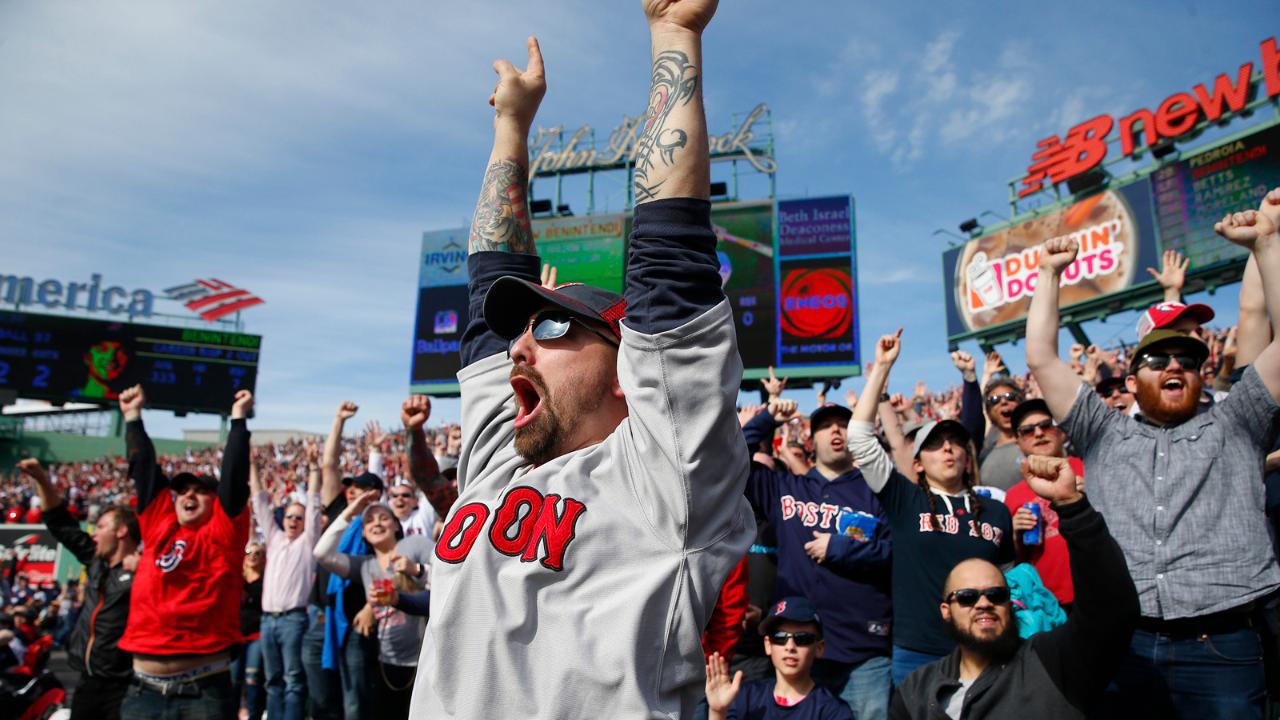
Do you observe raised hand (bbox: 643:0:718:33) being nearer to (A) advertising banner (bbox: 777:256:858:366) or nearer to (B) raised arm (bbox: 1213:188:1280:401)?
(B) raised arm (bbox: 1213:188:1280:401)

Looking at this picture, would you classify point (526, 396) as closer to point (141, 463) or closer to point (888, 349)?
point (888, 349)

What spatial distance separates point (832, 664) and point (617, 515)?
3492mm

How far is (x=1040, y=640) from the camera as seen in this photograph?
315 centimetres

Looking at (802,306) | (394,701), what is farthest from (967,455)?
(802,306)

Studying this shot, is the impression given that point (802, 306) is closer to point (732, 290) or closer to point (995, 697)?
point (732, 290)

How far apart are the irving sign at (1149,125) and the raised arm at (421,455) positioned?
70.6 ft

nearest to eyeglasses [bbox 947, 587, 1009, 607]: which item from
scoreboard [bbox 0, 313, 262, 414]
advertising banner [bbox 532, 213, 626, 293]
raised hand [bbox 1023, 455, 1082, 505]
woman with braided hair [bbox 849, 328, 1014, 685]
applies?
woman with braided hair [bbox 849, 328, 1014, 685]

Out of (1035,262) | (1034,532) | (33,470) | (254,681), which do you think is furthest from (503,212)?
(1035,262)

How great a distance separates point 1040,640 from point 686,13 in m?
2.74

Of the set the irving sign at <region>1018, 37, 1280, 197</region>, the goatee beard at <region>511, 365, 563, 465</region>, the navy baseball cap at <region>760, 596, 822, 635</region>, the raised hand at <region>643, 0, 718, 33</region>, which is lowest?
the navy baseball cap at <region>760, 596, 822, 635</region>

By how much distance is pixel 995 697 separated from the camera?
10.4 feet

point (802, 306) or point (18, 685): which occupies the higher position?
point (802, 306)

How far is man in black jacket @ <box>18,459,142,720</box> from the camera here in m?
5.66

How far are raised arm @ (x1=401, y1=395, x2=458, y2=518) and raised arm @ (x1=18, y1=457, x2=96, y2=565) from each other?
11.5 feet
